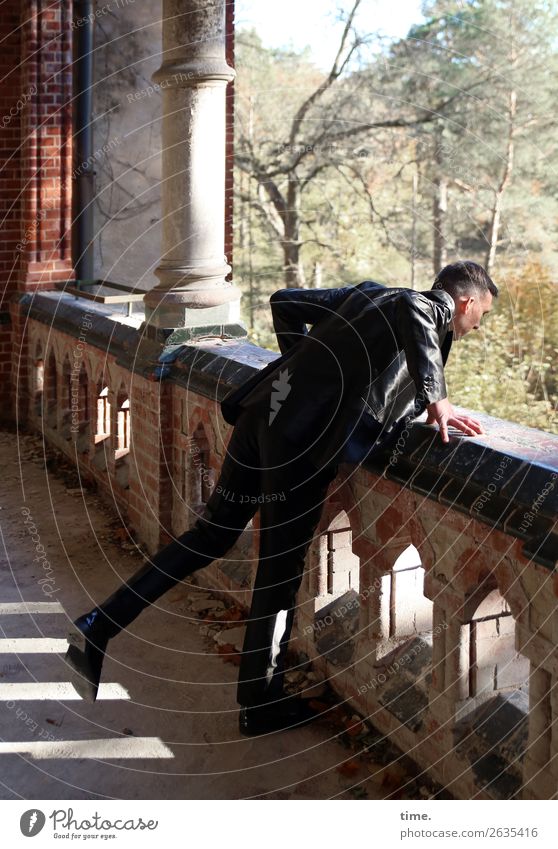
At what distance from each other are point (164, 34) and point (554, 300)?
48.5 ft

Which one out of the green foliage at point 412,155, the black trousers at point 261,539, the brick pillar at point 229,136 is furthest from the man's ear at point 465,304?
the green foliage at point 412,155

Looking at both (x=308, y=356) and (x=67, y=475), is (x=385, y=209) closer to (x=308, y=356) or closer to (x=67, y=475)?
(x=67, y=475)

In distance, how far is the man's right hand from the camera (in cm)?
317

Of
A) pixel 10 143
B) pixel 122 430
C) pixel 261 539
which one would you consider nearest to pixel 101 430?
pixel 122 430

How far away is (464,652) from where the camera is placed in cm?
319

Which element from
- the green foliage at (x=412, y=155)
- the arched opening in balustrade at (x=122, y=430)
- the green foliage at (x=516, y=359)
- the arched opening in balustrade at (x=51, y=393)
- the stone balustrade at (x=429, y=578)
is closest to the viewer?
the stone balustrade at (x=429, y=578)

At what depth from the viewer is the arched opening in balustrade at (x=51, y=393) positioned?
7.86 meters

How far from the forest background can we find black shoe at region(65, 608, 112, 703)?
15810 mm

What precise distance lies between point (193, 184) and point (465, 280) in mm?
2371

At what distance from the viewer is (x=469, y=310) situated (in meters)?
3.52

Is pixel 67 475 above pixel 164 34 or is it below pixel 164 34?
below

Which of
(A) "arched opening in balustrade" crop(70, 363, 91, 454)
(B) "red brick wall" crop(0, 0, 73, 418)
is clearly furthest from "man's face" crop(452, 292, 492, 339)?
(B) "red brick wall" crop(0, 0, 73, 418)

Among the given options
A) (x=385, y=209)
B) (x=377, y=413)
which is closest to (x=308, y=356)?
(x=377, y=413)

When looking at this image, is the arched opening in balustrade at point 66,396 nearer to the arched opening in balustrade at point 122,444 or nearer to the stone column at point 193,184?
the arched opening in balustrade at point 122,444
